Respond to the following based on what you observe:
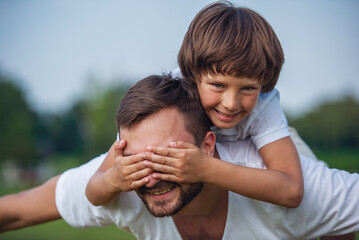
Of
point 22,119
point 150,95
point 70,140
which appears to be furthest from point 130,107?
point 70,140

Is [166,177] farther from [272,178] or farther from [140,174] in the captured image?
[272,178]

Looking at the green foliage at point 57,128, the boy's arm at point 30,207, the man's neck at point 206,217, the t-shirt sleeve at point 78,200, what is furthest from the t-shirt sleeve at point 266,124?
the green foliage at point 57,128

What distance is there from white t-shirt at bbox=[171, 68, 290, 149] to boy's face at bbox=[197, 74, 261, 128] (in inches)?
6.9

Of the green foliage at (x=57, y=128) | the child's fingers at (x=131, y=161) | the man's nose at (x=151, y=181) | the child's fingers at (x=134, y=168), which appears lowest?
the green foliage at (x=57, y=128)

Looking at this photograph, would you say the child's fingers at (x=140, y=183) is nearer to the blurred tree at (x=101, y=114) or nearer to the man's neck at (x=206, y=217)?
the man's neck at (x=206, y=217)

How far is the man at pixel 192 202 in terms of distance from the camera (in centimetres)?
280

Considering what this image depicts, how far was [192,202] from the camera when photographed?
313 centimetres

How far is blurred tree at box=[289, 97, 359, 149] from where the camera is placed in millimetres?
13406

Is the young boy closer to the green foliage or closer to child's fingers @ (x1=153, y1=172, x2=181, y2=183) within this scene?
child's fingers @ (x1=153, y1=172, x2=181, y2=183)

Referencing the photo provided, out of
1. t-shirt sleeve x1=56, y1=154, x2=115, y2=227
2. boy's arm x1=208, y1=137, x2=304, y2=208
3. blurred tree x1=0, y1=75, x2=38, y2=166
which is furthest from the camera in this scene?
blurred tree x1=0, y1=75, x2=38, y2=166

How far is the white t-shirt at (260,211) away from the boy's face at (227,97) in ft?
1.32

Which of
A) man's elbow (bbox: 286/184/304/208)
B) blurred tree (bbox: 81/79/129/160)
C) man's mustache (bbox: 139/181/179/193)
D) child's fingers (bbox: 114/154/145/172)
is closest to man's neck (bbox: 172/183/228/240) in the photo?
man's mustache (bbox: 139/181/179/193)

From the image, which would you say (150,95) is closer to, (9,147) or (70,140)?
(9,147)

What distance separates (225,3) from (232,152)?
1114 millimetres
